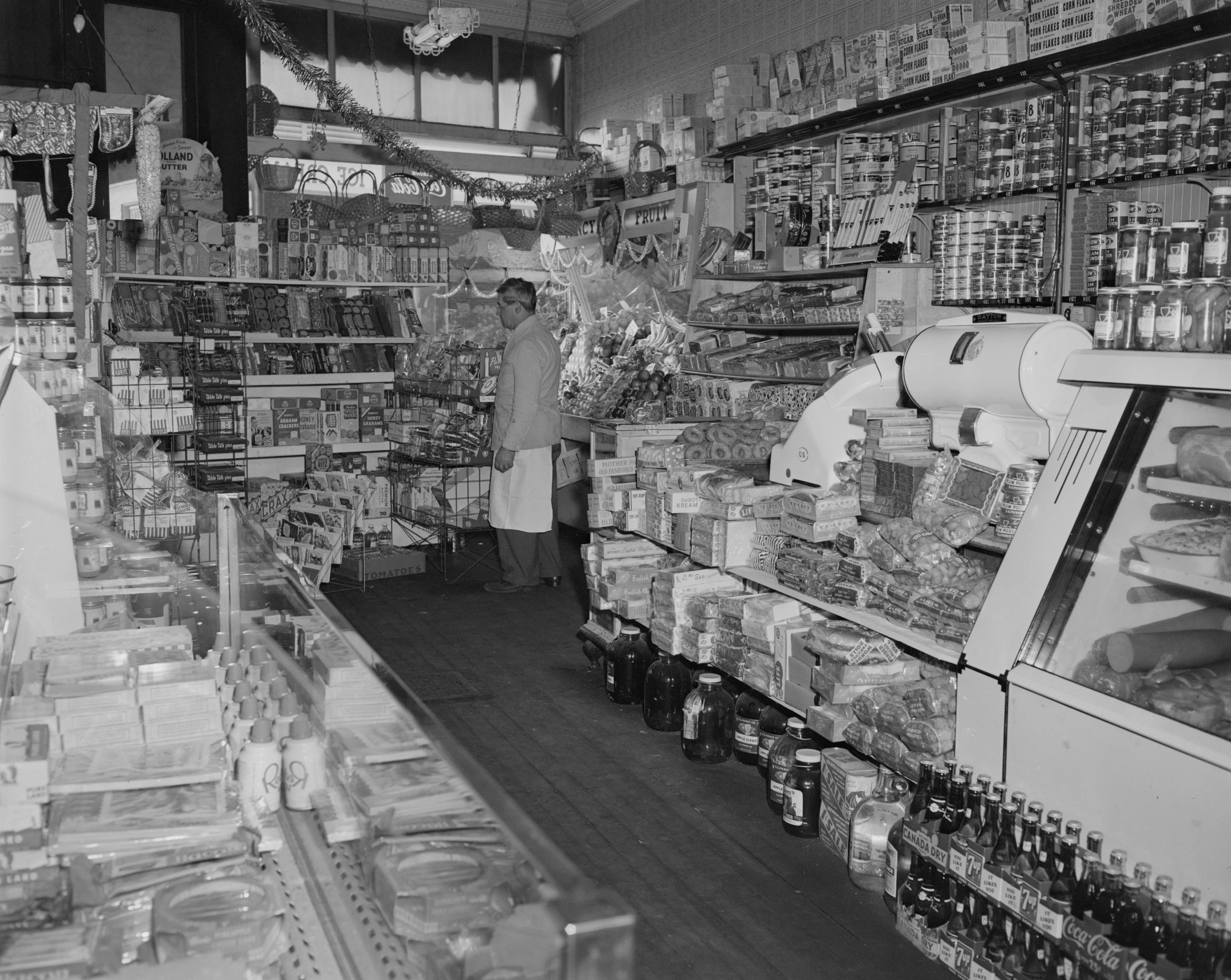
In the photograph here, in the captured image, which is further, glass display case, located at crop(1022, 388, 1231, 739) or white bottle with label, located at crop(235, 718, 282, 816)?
glass display case, located at crop(1022, 388, 1231, 739)

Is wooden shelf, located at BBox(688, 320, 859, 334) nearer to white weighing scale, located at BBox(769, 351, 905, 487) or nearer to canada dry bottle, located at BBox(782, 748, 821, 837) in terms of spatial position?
white weighing scale, located at BBox(769, 351, 905, 487)

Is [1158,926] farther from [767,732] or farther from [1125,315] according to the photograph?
[767,732]

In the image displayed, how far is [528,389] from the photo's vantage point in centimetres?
693

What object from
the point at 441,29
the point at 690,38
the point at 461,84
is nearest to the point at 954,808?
the point at 441,29

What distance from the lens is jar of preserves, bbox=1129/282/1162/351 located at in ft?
9.27

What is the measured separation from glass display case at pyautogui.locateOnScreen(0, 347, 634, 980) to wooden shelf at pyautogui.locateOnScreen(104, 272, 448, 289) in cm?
598

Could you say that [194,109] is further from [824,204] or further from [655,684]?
[655,684]

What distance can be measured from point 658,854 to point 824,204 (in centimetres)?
445

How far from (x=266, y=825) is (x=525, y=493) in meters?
5.27

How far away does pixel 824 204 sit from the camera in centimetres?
690

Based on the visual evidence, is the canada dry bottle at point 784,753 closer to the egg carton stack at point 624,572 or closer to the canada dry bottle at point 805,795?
the canada dry bottle at point 805,795

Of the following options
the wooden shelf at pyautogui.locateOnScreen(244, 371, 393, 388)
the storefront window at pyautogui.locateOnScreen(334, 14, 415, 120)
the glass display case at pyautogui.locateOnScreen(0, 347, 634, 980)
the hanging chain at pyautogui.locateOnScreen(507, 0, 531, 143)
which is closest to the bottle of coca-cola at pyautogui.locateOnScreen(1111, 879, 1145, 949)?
the glass display case at pyautogui.locateOnScreen(0, 347, 634, 980)

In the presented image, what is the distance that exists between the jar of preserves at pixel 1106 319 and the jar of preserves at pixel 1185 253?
5.9 inches

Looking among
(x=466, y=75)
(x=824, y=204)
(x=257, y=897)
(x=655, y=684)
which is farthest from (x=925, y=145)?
(x=466, y=75)
